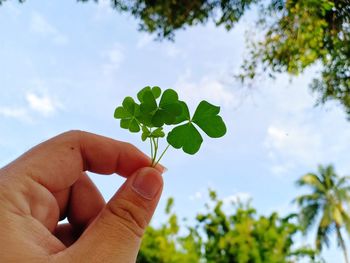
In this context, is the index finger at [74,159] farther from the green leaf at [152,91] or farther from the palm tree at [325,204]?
the palm tree at [325,204]

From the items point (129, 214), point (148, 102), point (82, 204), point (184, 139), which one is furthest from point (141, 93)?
point (82, 204)

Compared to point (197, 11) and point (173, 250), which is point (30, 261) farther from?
point (197, 11)

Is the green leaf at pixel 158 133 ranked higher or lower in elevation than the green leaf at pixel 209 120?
lower

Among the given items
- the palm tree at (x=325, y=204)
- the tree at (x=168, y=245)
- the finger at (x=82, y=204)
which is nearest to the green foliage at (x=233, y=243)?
the tree at (x=168, y=245)

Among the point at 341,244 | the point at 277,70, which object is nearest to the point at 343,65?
the point at 277,70

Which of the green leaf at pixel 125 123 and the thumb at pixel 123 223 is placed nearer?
the thumb at pixel 123 223

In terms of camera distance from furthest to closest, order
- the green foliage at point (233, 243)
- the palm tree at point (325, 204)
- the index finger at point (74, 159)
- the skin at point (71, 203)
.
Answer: the palm tree at point (325, 204) → the green foliage at point (233, 243) → the index finger at point (74, 159) → the skin at point (71, 203)

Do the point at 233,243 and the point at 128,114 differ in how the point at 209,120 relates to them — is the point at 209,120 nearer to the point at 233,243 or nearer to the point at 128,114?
the point at 128,114
